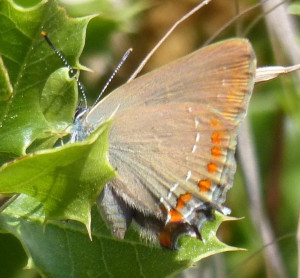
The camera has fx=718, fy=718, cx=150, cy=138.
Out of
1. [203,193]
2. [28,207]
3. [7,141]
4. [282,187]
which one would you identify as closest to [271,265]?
[282,187]

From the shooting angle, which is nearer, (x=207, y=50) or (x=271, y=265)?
(x=207, y=50)

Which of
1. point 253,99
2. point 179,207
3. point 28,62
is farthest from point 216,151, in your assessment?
point 253,99

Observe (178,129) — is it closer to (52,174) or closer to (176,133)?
(176,133)

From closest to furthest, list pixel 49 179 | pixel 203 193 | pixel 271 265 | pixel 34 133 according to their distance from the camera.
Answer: pixel 49 179
pixel 34 133
pixel 203 193
pixel 271 265

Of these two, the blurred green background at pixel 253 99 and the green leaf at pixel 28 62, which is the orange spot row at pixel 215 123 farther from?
the blurred green background at pixel 253 99

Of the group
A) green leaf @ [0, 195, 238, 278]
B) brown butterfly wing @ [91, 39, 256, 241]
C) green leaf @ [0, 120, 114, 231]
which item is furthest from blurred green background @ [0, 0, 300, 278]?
green leaf @ [0, 120, 114, 231]

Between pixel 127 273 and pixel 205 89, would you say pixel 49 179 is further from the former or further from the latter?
pixel 205 89

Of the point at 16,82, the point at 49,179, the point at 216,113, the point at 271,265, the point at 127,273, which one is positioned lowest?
the point at 271,265

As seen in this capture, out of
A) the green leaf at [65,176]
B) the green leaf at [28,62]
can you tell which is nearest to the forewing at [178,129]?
the green leaf at [28,62]

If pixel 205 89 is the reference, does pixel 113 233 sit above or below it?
below
